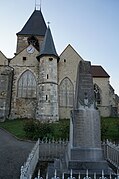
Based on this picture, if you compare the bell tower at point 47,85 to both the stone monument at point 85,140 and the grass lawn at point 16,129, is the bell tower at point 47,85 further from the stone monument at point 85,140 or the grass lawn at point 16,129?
the stone monument at point 85,140

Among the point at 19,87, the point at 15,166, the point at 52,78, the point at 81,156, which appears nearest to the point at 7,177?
the point at 15,166

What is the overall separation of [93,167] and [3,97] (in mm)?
20005

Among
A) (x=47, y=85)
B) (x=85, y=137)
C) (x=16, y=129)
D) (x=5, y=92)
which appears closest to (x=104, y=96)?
(x=47, y=85)

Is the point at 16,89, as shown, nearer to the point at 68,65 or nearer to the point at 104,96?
the point at 68,65

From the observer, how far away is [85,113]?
6340mm

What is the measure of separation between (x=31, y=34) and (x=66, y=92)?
45.7 ft


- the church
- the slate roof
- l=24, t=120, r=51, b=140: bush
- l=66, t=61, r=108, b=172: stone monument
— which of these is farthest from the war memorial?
the slate roof

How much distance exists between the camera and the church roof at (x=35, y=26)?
33781mm

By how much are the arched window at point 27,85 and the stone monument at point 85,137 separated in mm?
19018

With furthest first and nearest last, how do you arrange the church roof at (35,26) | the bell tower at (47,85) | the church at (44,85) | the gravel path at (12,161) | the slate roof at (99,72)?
1. the church roof at (35,26)
2. the slate roof at (99,72)
3. the church at (44,85)
4. the bell tower at (47,85)
5. the gravel path at (12,161)

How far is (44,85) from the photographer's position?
2352 cm

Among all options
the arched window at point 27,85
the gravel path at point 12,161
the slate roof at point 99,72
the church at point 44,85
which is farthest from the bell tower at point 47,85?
the gravel path at point 12,161

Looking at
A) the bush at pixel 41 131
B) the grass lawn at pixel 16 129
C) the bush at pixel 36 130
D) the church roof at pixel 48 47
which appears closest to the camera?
the bush at pixel 41 131

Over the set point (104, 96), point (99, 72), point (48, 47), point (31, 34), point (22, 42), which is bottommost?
point (104, 96)
